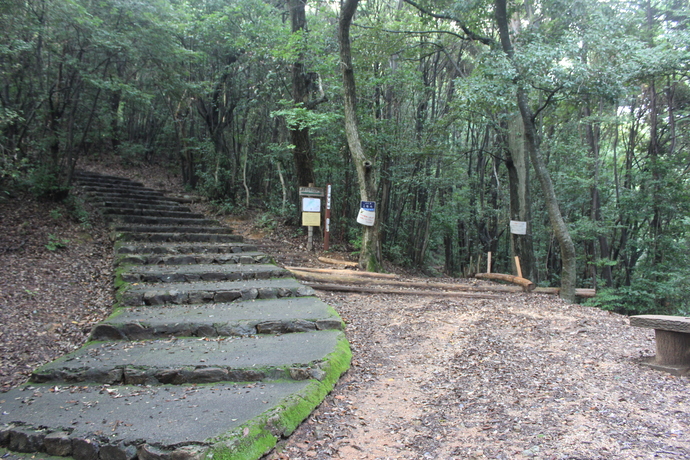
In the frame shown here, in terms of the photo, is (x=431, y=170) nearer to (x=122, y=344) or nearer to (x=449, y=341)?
(x=449, y=341)

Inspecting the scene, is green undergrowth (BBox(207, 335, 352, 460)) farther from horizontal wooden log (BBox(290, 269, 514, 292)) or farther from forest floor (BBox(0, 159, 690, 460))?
horizontal wooden log (BBox(290, 269, 514, 292))

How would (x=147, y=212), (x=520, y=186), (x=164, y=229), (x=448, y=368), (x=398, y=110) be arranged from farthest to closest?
(x=398, y=110) → (x=520, y=186) → (x=147, y=212) → (x=164, y=229) → (x=448, y=368)

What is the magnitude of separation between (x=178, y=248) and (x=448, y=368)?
16.4ft

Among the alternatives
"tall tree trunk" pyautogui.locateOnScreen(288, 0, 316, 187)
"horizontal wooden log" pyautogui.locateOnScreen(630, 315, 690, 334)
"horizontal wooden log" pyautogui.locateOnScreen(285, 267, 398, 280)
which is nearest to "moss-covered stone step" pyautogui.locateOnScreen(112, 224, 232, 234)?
"horizontal wooden log" pyautogui.locateOnScreen(285, 267, 398, 280)

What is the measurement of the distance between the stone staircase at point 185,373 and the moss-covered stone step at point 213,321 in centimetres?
1

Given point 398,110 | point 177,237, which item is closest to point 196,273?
point 177,237

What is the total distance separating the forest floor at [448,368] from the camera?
260 cm

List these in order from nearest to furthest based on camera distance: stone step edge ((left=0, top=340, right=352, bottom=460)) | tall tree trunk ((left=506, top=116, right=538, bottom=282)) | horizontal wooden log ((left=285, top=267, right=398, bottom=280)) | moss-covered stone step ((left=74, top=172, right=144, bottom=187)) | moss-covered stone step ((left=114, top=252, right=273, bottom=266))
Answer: stone step edge ((left=0, top=340, right=352, bottom=460)) < moss-covered stone step ((left=114, top=252, right=273, bottom=266)) < horizontal wooden log ((left=285, top=267, right=398, bottom=280)) < tall tree trunk ((left=506, top=116, right=538, bottom=282)) < moss-covered stone step ((left=74, top=172, right=144, bottom=187))

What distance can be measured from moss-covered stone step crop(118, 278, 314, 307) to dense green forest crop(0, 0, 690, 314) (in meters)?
2.80

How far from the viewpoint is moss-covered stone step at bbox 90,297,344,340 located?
159 inches

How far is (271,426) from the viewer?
2.54 m

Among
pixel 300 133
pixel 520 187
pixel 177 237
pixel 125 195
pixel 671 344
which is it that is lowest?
pixel 671 344

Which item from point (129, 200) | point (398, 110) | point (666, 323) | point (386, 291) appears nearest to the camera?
point (666, 323)

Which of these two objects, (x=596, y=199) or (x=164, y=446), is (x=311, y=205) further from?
(x=596, y=199)
